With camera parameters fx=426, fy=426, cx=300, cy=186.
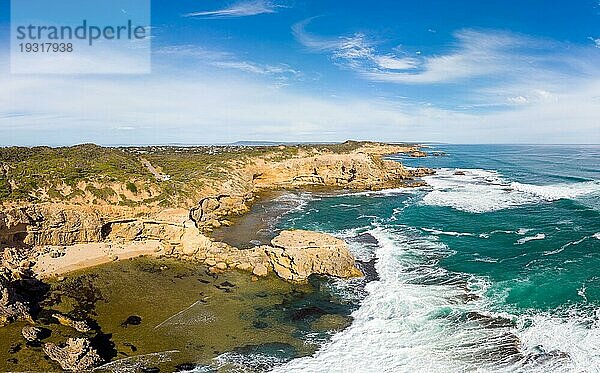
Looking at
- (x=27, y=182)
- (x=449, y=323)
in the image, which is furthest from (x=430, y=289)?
(x=27, y=182)

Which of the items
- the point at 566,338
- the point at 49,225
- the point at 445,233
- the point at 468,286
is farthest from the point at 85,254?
the point at 445,233

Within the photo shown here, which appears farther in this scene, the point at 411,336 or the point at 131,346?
the point at 411,336

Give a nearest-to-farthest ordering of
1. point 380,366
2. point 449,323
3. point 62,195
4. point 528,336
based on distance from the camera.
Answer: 1. point 380,366
2. point 528,336
3. point 449,323
4. point 62,195

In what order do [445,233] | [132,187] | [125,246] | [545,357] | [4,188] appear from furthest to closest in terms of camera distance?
1. [445,233]
2. [132,187]
3. [4,188]
4. [125,246]
5. [545,357]

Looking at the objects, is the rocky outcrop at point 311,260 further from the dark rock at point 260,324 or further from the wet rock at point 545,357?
→ the wet rock at point 545,357

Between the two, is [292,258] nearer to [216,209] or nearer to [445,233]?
[445,233]

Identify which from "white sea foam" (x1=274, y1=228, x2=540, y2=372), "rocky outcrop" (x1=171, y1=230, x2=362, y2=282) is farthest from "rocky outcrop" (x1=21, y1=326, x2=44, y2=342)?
"rocky outcrop" (x1=171, y1=230, x2=362, y2=282)

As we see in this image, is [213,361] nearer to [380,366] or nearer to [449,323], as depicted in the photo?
[380,366]
